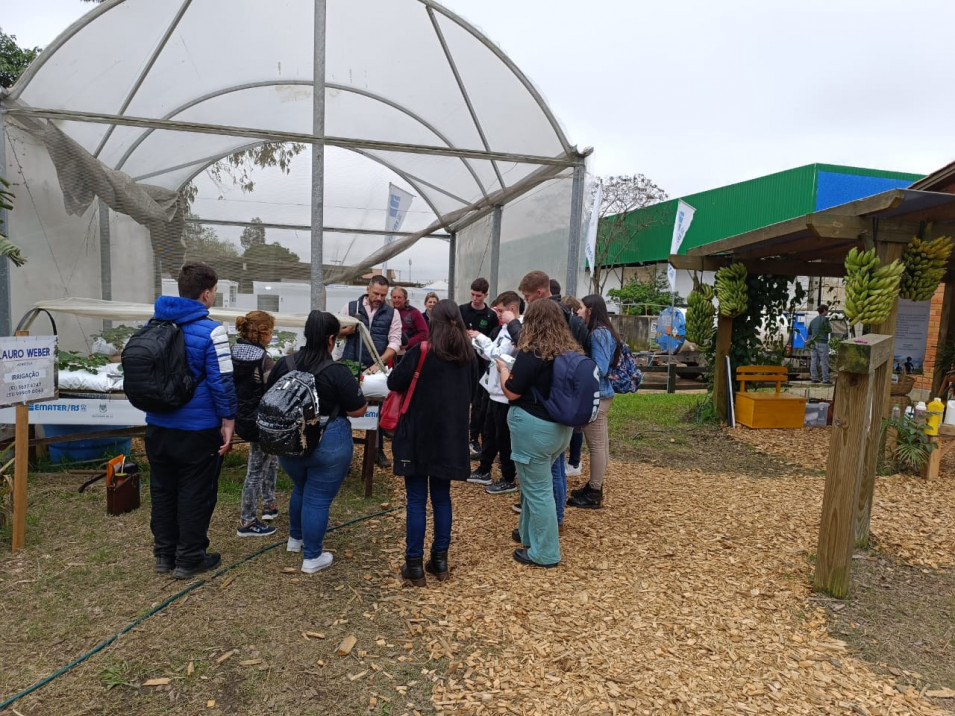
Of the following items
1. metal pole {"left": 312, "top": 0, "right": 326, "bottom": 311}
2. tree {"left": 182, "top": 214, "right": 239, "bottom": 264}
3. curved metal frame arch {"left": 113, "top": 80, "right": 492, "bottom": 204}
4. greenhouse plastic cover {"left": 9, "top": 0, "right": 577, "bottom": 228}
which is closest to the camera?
metal pole {"left": 312, "top": 0, "right": 326, "bottom": 311}

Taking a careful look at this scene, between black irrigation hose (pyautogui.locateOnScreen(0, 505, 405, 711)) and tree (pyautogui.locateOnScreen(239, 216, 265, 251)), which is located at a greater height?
tree (pyautogui.locateOnScreen(239, 216, 265, 251))

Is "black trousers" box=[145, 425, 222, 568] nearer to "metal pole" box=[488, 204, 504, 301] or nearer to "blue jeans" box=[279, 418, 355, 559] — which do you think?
"blue jeans" box=[279, 418, 355, 559]

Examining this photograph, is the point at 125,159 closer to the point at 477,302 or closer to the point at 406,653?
the point at 477,302

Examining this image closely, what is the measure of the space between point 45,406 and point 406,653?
13.5 ft

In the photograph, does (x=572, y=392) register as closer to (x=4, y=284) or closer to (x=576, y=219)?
(x=576, y=219)

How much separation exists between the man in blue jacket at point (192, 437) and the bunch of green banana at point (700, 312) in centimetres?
693

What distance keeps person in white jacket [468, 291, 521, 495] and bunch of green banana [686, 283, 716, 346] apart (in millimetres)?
3879

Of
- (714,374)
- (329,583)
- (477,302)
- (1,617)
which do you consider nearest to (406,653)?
(329,583)

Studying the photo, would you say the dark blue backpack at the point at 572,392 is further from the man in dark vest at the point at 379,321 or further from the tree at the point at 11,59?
the tree at the point at 11,59

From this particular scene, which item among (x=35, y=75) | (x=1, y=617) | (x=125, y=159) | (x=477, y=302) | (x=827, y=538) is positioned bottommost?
(x=1, y=617)

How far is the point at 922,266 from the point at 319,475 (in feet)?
17.9

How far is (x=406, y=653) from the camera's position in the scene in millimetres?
2932

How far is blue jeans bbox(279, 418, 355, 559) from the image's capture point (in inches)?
137

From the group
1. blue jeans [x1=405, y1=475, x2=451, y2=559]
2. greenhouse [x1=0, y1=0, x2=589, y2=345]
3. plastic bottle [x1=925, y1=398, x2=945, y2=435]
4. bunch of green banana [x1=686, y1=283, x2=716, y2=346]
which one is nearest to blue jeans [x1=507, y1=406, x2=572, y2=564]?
blue jeans [x1=405, y1=475, x2=451, y2=559]
